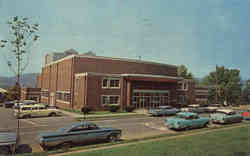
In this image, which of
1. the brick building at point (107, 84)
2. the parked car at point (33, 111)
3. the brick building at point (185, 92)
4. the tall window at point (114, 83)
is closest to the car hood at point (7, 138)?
the parked car at point (33, 111)

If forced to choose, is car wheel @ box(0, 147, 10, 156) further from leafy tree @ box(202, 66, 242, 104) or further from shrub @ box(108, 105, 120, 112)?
leafy tree @ box(202, 66, 242, 104)

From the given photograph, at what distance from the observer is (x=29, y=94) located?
168ft

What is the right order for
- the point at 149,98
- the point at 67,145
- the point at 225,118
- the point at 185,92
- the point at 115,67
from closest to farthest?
the point at 67,145, the point at 225,118, the point at 149,98, the point at 115,67, the point at 185,92

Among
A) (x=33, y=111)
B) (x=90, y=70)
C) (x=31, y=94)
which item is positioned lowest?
(x=33, y=111)

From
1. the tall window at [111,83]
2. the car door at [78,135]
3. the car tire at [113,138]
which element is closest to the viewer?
the car door at [78,135]

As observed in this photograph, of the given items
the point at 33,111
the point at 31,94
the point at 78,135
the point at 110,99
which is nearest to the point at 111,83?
the point at 110,99

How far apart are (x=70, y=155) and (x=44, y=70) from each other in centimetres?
5208

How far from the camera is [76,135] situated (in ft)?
37.7

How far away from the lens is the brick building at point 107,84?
31.3m

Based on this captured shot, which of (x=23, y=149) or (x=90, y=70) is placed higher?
(x=90, y=70)

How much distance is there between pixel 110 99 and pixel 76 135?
21.0m

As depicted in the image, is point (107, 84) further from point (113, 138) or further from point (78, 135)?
point (78, 135)

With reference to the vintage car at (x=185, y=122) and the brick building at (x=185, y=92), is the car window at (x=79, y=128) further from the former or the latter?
the brick building at (x=185, y=92)

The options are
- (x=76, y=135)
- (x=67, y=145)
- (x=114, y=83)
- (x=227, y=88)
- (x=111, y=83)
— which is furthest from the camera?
(x=227, y=88)
